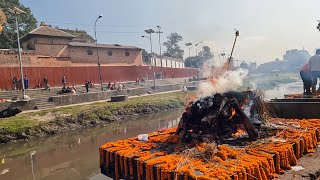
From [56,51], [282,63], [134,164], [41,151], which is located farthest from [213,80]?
[282,63]

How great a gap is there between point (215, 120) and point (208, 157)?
1.52 metres

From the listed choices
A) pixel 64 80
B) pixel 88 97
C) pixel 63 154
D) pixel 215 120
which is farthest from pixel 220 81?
pixel 64 80

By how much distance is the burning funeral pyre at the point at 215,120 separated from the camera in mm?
6840

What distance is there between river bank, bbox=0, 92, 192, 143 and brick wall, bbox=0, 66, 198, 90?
9.80m

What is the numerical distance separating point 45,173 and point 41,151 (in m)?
4.07

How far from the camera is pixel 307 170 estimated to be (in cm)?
577

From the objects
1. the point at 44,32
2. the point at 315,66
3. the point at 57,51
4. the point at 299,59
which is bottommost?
the point at 315,66

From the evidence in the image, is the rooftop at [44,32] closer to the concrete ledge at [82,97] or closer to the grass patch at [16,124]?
the concrete ledge at [82,97]

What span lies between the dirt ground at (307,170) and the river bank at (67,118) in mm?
8621

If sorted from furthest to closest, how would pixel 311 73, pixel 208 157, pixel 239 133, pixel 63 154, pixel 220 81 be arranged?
pixel 63 154 < pixel 311 73 < pixel 220 81 < pixel 239 133 < pixel 208 157

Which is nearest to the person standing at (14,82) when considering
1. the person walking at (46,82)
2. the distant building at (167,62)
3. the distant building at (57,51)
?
the person walking at (46,82)

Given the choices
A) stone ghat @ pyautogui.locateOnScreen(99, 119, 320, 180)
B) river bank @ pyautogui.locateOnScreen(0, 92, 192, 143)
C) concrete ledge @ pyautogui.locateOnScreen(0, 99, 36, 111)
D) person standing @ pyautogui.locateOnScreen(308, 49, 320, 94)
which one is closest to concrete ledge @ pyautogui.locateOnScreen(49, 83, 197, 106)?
concrete ledge @ pyautogui.locateOnScreen(0, 99, 36, 111)

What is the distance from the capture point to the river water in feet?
36.3

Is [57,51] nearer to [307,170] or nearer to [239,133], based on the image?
[239,133]
